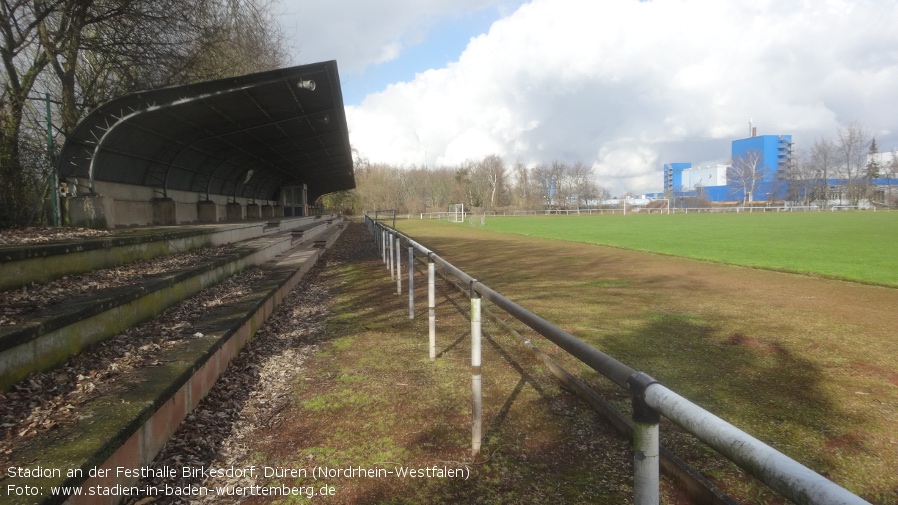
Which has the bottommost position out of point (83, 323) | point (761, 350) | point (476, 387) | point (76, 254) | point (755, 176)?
point (761, 350)

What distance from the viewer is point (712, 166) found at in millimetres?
119875

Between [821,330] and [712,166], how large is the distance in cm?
13134

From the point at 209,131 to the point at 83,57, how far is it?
14.7ft

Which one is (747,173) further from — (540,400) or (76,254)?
(76,254)

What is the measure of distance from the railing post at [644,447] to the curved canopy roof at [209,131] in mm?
11331

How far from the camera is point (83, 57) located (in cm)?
1482

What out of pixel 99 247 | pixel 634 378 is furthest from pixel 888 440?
pixel 99 247

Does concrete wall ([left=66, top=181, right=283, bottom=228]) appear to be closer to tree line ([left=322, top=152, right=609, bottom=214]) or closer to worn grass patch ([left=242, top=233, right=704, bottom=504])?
worn grass patch ([left=242, top=233, right=704, bottom=504])

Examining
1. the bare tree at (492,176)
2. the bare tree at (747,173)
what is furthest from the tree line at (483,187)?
the bare tree at (747,173)

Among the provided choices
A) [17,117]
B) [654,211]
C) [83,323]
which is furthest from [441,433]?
[654,211]

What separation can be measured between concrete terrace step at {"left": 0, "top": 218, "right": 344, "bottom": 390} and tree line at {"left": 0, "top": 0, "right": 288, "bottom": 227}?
5549 millimetres

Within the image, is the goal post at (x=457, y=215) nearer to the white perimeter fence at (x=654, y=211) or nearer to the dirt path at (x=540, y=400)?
the white perimeter fence at (x=654, y=211)

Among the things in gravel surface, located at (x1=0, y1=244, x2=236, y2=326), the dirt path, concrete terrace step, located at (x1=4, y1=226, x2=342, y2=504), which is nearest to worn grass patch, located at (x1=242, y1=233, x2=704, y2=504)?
the dirt path

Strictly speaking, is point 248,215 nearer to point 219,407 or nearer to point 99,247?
point 99,247
